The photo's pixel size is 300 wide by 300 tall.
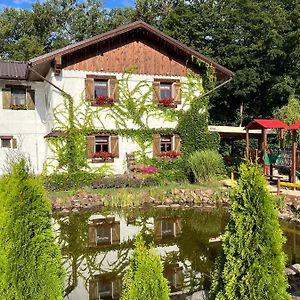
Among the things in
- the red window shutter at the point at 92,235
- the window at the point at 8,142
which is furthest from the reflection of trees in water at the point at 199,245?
the window at the point at 8,142

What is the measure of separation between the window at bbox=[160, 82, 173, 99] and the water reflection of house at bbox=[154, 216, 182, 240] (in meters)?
7.75

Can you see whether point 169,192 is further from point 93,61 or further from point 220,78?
point 220,78

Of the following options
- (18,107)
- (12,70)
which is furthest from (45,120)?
(12,70)

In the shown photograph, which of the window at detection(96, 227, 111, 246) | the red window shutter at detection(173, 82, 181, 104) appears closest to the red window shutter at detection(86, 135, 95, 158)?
the red window shutter at detection(173, 82, 181, 104)

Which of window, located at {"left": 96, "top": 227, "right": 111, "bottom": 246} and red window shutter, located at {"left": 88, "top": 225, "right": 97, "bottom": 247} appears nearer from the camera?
red window shutter, located at {"left": 88, "top": 225, "right": 97, "bottom": 247}

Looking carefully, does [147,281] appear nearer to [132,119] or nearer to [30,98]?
[132,119]

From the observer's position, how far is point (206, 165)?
16.5 m

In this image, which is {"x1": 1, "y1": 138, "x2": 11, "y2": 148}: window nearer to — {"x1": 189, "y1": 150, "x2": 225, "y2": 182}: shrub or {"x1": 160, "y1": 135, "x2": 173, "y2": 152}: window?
{"x1": 160, "y1": 135, "x2": 173, "y2": 152}: window

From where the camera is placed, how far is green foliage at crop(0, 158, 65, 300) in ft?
13.8

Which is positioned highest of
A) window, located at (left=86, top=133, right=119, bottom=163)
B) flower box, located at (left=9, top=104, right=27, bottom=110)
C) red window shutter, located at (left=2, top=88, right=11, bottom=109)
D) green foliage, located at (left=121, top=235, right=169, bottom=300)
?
red window shutter, located at (left=2, top=88, right=11, bottom=109)

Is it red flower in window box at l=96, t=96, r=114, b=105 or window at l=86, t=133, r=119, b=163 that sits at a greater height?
red flower in window box at l=96, t=96, r=114, b=105

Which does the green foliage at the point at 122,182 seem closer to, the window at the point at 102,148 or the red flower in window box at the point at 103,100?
the window at the point at 102,148

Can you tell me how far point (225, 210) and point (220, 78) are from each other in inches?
392

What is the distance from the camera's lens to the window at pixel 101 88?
1759cm
